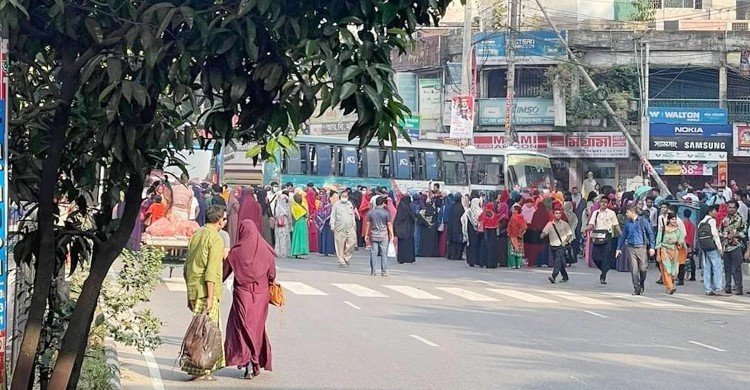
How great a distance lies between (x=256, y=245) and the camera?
11562mm

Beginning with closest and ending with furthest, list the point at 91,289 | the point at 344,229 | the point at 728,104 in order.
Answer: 1. the point at 91,289
2. the point at 344,229
3. the point at 728,104

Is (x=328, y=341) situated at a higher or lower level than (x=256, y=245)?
lower

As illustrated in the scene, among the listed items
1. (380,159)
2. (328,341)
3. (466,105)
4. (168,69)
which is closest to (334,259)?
(466,105)

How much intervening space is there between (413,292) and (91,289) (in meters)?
14.9

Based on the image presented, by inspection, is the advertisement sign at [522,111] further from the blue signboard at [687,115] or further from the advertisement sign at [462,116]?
the advertisement sign at [462,116]

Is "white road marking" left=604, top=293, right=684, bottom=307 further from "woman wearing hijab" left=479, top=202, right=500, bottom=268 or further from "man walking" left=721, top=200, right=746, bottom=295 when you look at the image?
"woman wearing hijab" left=479, top=202, right=500, bottom=268

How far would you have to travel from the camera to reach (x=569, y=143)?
4744cm

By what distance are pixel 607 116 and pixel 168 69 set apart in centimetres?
4179

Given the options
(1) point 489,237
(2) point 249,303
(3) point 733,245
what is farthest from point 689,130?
(2) point 249,303

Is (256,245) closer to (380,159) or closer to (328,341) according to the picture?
(328,341)

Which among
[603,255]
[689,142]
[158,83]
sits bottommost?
[603,255]

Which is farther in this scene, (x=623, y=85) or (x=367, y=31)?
(x=623, y=85)

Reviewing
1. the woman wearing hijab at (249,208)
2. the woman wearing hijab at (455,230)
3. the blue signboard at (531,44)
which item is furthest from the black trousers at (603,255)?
the blue signboard at (531,44)

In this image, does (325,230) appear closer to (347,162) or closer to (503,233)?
(503,233)
